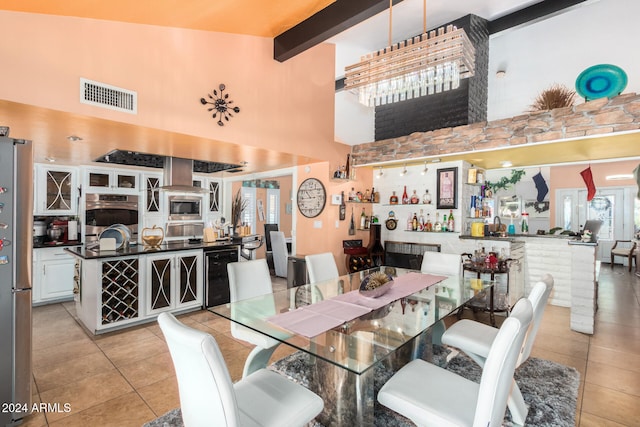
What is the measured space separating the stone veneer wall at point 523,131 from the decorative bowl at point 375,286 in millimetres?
2612

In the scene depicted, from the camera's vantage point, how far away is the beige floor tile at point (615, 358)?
2703 mm

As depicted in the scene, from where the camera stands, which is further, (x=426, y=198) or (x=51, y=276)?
(x=426, y=198)

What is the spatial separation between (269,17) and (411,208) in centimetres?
348

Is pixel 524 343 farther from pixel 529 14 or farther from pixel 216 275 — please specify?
pixel 529 14

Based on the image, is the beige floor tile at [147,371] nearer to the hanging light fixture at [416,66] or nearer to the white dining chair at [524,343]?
the white dining chair at [524,343]

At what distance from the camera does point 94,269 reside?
10.8 ft

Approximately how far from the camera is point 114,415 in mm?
2045

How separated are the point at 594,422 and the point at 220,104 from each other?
4.02 meters

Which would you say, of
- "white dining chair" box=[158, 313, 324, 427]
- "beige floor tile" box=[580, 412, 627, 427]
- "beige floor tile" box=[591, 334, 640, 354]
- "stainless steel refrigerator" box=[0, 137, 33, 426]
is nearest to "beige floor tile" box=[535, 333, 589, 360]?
"beige floor tile" box=[591, 334, 640, 354]

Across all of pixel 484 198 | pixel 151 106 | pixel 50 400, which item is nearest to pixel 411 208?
pixel 484 198

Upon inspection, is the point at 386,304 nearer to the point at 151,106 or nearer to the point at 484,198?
the point at 151,106

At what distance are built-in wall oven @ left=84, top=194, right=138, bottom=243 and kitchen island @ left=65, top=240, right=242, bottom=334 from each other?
1352 millimetres

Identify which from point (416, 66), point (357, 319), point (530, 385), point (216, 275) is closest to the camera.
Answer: point (357, 319)

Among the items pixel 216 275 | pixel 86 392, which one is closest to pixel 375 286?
pixel 86 392
